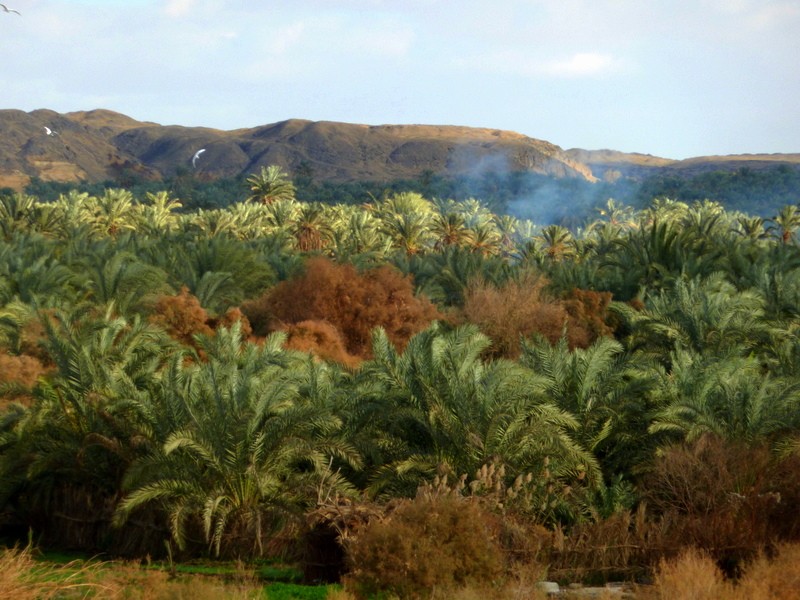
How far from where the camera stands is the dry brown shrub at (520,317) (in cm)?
2923

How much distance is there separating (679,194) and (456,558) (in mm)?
121236

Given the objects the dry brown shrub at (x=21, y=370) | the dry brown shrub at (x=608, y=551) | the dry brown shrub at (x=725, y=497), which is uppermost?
the dry brown shrub at (x=21, y=370)

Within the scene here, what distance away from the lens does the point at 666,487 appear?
15523 mm

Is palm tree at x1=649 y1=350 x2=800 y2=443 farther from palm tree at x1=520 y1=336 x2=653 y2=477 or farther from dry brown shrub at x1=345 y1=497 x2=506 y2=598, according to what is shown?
dry brown shrub at x1=345 y1=497 x2=506 y2=598

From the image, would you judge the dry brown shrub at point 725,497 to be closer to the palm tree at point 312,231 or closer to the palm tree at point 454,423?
the palm tree at point 454,423

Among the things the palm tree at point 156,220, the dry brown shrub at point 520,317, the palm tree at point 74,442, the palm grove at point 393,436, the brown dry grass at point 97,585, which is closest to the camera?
the brown dry grass at point 97,585

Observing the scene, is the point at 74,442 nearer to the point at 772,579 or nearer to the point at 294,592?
the point at 294,592

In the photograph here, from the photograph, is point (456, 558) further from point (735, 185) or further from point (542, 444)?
point (735, 185)

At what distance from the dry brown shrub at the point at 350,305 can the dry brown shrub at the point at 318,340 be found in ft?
8.65

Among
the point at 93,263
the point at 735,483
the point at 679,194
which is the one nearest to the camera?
the point at 735,483

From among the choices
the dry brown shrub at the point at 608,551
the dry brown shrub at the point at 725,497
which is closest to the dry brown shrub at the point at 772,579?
the dry brown shrub at the point at 725,497

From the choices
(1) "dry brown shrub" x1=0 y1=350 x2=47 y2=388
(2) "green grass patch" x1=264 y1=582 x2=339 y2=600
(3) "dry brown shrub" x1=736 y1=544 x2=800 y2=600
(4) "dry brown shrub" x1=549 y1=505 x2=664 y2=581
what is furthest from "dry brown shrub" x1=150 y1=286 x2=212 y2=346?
(3) "dry brown shrub" x1=736 y1=544 x2=800 y2=600

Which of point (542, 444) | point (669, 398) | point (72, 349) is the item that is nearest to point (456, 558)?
point (542, 444)

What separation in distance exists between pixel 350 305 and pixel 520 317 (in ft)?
16.0
